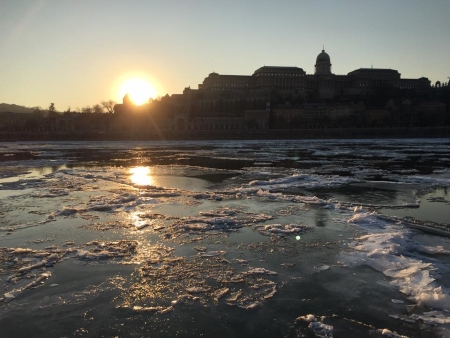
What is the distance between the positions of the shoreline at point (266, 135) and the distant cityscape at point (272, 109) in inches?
29.4

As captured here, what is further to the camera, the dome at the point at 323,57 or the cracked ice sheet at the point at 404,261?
the dome at the point at 323,57

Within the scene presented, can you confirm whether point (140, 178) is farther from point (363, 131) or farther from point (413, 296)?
point (363, 131)

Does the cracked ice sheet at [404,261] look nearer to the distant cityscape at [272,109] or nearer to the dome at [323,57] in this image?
the distant cityscape at [272,109]

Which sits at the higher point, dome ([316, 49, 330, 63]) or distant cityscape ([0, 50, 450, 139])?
dome ([316, 49, 330, 63])

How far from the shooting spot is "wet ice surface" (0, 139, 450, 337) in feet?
16.7

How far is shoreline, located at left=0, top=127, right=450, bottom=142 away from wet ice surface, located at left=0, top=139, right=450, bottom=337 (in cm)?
6650

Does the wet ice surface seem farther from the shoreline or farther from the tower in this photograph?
the tower

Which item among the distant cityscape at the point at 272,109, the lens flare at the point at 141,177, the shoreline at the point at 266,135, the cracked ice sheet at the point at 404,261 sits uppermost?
the distant cityscape at the point at 272,109

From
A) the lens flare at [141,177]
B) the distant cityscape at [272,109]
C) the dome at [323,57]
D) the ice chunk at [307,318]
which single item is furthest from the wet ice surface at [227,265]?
the dome at [323,57]

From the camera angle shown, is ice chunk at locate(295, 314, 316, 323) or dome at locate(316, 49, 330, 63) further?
dome at locate(316, 49, 330, 63)

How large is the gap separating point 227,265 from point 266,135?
74.5 metres

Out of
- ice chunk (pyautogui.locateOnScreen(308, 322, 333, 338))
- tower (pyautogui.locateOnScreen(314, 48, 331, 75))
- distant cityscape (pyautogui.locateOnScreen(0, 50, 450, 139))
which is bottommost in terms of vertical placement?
ice chunk (pyautogui.locateOnScreen(308, 322, 333, 338))

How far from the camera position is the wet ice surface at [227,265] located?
16.7 ft

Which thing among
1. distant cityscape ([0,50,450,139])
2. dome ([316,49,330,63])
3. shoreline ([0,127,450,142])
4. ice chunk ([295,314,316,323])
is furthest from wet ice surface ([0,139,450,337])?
dome ([316,49,330,63])
